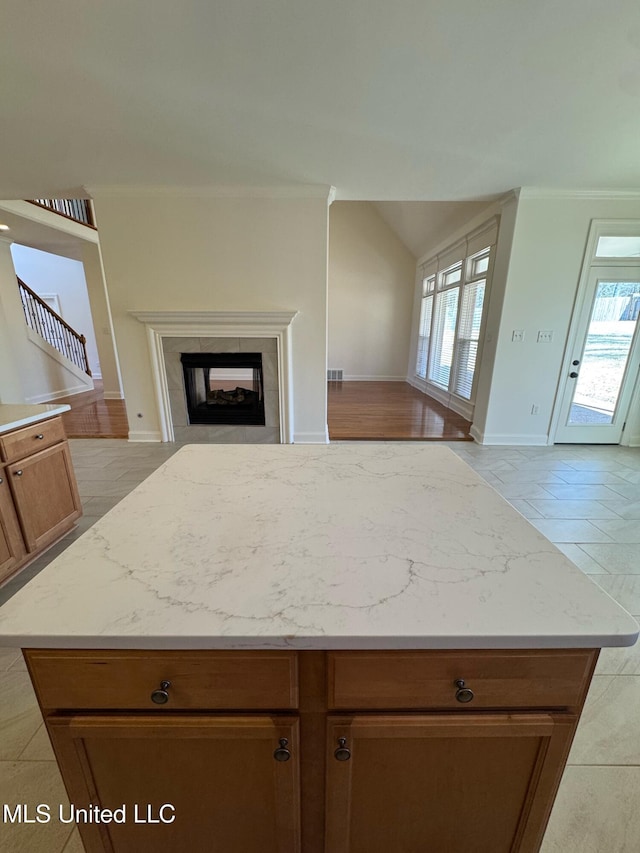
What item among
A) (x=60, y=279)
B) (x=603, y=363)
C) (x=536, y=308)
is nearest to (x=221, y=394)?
(x=536, y=308)

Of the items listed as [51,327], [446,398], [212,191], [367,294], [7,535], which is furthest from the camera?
[367,294]

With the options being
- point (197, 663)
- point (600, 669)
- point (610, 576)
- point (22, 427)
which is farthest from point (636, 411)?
point (22, 427)

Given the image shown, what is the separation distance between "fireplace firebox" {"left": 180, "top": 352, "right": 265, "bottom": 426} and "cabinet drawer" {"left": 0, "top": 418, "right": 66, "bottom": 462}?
1.89 meters

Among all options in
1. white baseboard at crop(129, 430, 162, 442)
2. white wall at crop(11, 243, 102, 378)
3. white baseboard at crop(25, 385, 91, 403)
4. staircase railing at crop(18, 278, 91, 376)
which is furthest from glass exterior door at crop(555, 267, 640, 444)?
white wall at crop(11, 243, 102, 378)

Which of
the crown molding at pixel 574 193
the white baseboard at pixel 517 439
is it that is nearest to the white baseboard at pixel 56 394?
the white baseboard at pixel 517 439

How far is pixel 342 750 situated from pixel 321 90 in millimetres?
2993

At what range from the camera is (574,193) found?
3453 mm

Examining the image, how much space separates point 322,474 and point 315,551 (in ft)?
1.32

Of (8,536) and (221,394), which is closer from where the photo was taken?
(8,536)

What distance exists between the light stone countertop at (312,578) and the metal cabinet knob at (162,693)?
0.11m

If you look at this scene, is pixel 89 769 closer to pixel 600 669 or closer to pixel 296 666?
pixel 296 666

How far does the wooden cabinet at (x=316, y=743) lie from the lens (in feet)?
1.97

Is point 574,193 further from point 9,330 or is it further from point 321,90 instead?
point 9,330

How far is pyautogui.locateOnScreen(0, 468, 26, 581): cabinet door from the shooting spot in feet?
5.88
